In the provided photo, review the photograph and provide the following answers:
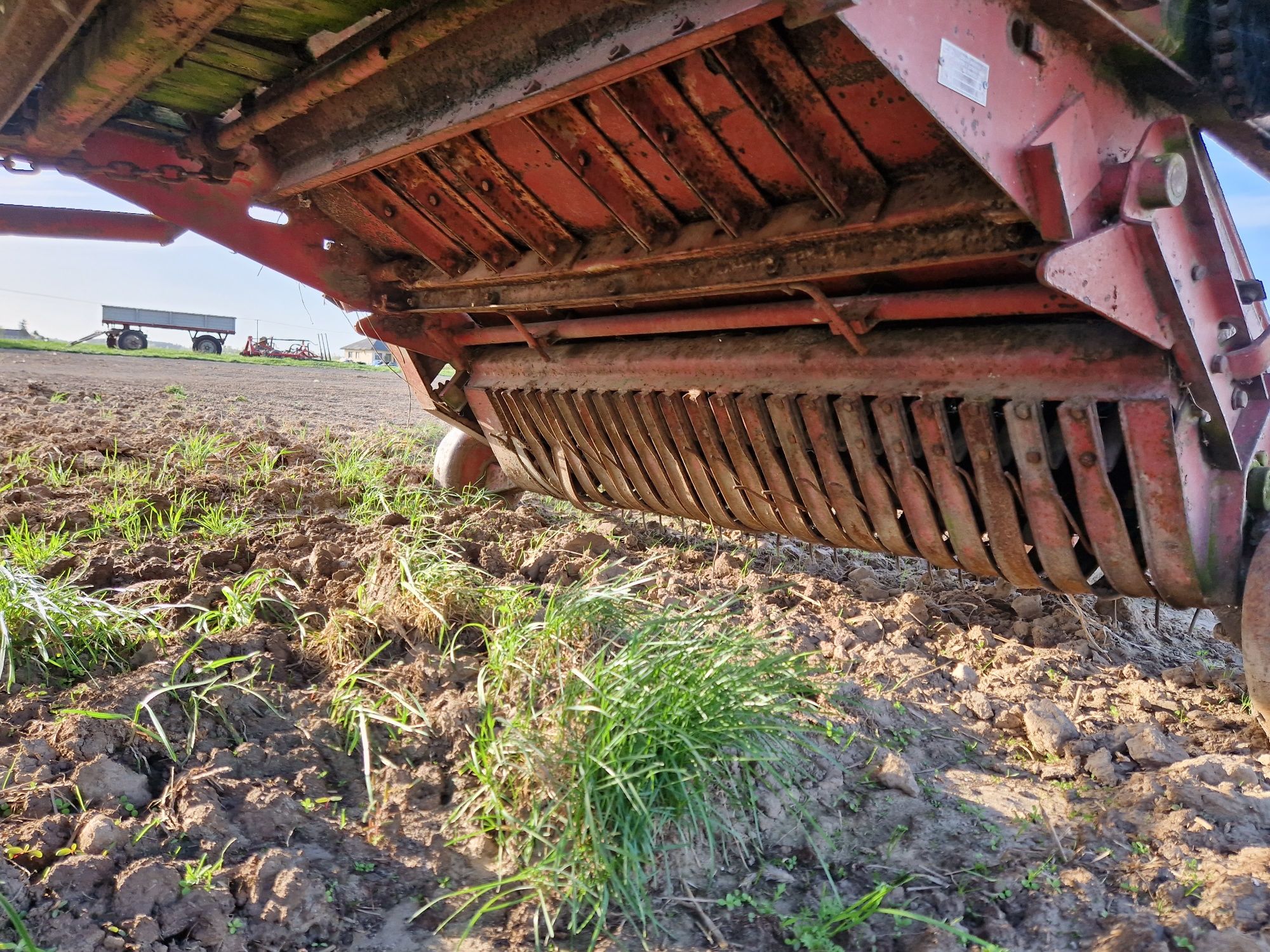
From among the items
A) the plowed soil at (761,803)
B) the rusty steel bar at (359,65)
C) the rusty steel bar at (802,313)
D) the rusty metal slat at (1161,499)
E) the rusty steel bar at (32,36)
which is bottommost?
the plowed soil at (761,803)

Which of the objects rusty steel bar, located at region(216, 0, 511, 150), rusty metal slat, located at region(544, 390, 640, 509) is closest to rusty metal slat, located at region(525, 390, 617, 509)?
rusty metal slat, located at region(544, 390, 640, 509)

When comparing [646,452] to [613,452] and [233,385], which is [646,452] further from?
[233,385]

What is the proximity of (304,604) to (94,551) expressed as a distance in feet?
2.86

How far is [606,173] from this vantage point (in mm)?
2709

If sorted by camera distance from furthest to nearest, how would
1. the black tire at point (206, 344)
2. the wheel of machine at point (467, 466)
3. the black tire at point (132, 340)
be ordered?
the black tire at point (206, 344) → the black tire at point (132, 340) → the wheel of machine at point (467, 466)

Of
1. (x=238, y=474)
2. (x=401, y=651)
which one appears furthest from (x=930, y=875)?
(x=238, y=474)

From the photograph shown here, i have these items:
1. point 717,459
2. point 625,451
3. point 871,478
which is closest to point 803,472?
point 871,478

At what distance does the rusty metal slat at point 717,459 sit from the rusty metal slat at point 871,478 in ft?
1.60

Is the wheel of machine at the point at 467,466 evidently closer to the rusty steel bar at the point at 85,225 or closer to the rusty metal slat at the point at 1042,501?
the rusty steel bar at the point at 85,225

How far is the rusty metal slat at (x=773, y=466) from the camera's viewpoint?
9.87 feet

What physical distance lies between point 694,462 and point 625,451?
0.35 metres

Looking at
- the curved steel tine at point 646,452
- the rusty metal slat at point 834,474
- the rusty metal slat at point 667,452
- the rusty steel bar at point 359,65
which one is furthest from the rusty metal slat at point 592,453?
the rusty steel bar at point 359,65

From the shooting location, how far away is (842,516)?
3066 mm

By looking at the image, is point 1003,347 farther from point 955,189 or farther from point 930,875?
point 930,875
